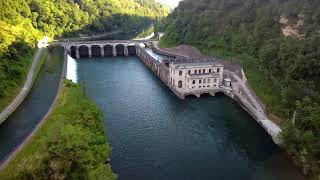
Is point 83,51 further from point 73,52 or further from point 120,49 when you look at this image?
point 120,49

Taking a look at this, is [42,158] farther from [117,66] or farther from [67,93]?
[117,66]

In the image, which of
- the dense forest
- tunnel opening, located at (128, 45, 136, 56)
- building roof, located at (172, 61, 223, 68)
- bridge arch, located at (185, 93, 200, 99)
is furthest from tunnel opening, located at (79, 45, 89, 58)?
bridge arch, located at (185, 93, 200, 99)

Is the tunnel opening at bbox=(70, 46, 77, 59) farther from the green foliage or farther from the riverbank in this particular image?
the green foliage

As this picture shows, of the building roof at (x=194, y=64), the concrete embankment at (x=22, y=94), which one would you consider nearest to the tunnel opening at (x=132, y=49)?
the concrete embankment at (x=22, y=94)

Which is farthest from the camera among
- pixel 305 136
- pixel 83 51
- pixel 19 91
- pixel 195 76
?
pixel 83 51

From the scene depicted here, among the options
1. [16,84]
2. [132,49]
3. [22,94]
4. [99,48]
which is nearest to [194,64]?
[22,94]

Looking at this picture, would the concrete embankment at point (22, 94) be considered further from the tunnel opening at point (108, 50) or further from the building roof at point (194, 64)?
the tunnel opening at point (108, 50)

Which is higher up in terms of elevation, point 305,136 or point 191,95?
point 305,136
